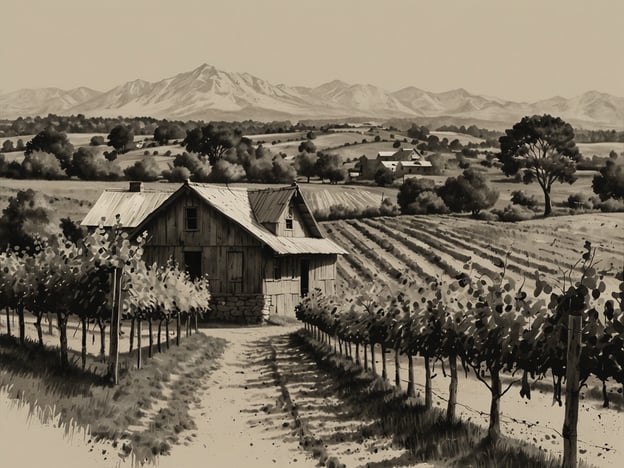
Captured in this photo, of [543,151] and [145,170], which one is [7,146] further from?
[543,151]

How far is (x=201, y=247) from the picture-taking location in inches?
1710

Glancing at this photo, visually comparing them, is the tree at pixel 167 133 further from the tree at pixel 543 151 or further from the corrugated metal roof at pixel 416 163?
the tree at pixel 543 151

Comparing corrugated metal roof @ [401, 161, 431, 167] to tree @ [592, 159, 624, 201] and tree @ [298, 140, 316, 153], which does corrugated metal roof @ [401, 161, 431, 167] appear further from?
tree @ [592, 159, 624, 201]

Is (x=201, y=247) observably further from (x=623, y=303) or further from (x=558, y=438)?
(x=623, y=303)

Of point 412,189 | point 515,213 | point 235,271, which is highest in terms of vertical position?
point 412,189

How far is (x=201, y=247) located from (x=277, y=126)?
11110 millimetres

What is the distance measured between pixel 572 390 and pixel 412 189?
1811 inches

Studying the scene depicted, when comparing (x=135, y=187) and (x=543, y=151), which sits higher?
(x=543, y=151)

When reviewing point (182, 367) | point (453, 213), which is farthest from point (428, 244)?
point (182, 367)

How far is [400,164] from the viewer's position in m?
63.4

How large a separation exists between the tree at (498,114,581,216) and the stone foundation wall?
20.9 meters

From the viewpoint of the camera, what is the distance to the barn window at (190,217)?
4381cm

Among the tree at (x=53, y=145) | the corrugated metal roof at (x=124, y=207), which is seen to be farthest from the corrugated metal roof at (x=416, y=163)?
the tree at (x=53, y=145)

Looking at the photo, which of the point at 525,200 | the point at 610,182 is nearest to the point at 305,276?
the point at 525,200
